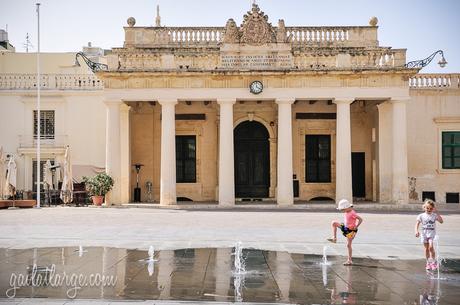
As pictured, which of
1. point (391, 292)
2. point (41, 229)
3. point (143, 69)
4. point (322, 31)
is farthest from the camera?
point (322, 31)

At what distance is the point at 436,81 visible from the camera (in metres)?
29.5

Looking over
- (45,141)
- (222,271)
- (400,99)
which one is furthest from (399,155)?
(45,141)

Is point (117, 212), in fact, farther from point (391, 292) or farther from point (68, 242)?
point (391, 292)

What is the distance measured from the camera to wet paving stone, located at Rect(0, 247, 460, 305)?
8.12m

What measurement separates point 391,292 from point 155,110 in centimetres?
2318

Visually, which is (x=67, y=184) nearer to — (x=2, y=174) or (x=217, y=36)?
(x=2, y=174)

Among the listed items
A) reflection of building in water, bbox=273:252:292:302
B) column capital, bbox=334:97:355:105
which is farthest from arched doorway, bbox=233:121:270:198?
reflection of building in water, bbox=273:252:292:302

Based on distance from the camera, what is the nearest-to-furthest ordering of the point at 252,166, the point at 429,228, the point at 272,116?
1. the point at 429,228
2. the point at 272,116
3. the point at 252,166

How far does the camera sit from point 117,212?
23547 millimetres

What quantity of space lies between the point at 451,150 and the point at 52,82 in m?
22.7

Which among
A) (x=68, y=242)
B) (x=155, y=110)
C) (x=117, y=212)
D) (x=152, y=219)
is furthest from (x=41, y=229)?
(x=155, y=110)

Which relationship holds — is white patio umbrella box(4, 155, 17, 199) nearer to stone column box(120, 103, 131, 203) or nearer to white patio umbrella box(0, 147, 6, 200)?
white patio umbrella box(0, 147, 6, 200)

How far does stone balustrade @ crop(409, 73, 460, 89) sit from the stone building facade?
6 cm

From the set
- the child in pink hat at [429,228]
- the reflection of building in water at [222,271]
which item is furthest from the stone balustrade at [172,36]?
the child in pink hat at [429,228]
